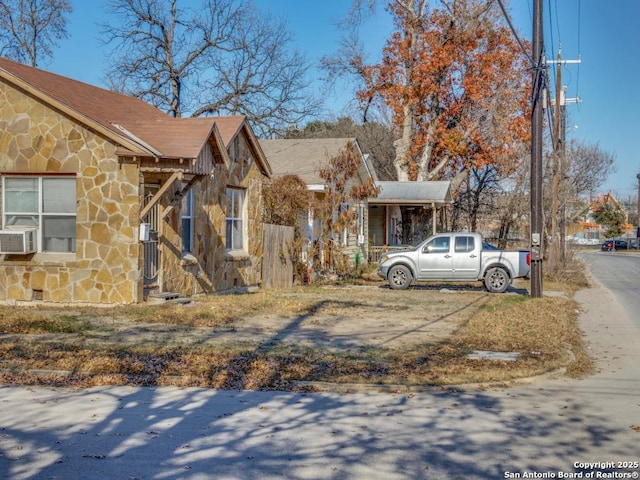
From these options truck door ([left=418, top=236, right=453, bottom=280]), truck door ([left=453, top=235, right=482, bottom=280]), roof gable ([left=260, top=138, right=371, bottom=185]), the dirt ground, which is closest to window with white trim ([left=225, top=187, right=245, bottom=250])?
the dirt ground

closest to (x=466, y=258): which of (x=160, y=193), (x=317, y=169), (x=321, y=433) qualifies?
(x=317, y=169)

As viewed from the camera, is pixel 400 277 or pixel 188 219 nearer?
pixel 188 219

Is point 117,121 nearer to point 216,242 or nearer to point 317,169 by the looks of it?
point 216,242

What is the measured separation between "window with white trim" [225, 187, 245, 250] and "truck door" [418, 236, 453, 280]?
237 inches

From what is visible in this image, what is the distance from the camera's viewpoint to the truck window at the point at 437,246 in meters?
24.4

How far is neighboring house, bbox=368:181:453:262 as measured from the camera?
109 feet

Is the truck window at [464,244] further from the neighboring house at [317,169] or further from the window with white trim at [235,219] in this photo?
the window with white trim at [235,219]

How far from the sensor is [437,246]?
24500 mm

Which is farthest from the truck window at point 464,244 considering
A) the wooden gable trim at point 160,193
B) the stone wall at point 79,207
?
the stone wall at point 79,207

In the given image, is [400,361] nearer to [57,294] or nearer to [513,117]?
[57,294]

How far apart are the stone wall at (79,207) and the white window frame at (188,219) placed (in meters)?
2.21

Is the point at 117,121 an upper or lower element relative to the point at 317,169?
upper

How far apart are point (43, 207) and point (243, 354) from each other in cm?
803

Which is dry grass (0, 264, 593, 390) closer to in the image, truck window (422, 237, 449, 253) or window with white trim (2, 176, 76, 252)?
window with white trim (2, 176, 76, 252)
